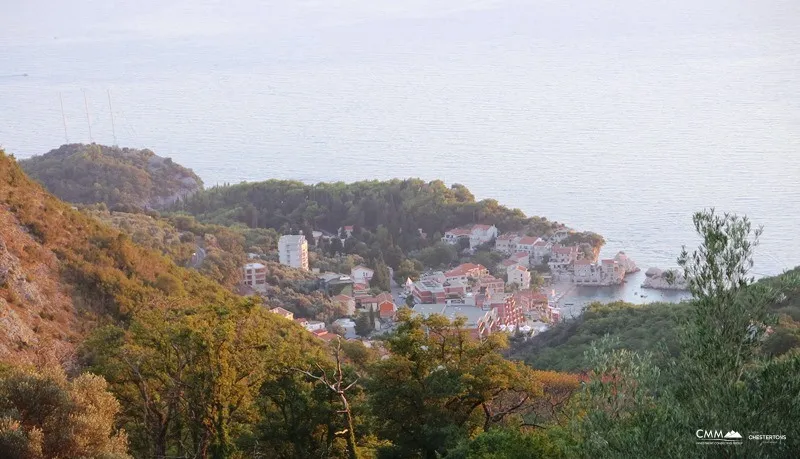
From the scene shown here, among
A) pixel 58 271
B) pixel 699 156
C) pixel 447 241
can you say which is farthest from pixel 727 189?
pixel 58 271

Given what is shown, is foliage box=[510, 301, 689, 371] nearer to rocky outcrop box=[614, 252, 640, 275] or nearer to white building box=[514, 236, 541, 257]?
rocky outcrop box=[614, 252, 640, 275]

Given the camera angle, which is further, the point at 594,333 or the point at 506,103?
the point at 506,103

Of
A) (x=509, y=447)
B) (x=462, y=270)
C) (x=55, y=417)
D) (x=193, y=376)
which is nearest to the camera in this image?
(x=55, y=417)

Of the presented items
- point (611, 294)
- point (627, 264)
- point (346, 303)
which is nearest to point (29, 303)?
point (346, 303)

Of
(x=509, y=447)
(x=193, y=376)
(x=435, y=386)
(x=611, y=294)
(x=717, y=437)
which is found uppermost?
(x=717, y=437)

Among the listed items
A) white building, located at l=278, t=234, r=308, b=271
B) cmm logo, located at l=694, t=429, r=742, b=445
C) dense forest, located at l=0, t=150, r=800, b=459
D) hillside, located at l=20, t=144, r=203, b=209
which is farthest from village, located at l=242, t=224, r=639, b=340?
cmm logo, located at l=694, t=429, r=742, b=445

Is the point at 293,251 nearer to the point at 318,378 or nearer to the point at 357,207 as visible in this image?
the point at 357,207

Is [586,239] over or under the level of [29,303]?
under

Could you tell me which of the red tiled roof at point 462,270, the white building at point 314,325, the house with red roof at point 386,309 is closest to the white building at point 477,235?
the red tiled roof at point 462,270
